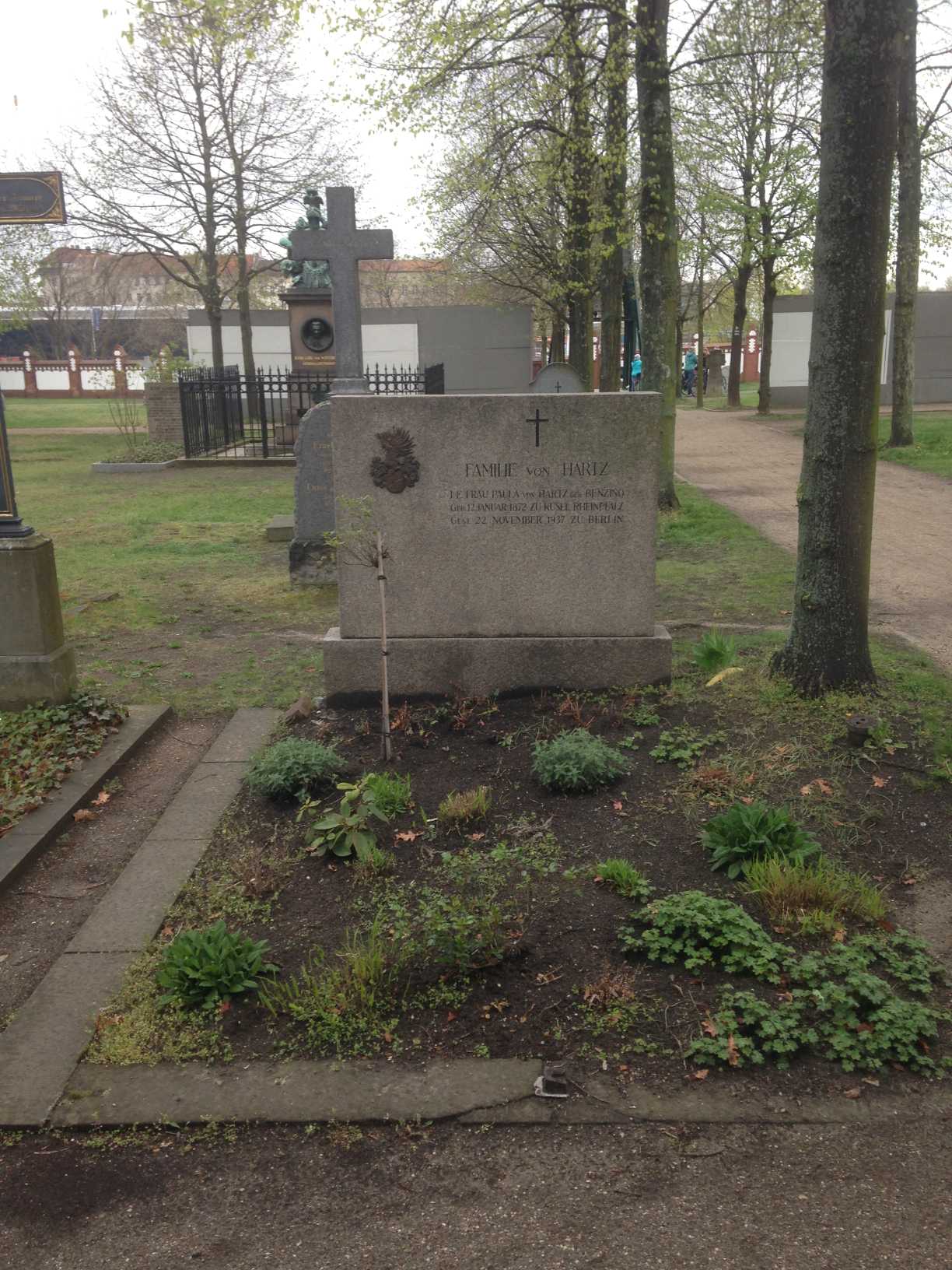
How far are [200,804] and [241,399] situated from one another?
64.4 ft

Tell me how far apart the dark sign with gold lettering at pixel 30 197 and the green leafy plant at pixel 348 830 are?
3642 mm

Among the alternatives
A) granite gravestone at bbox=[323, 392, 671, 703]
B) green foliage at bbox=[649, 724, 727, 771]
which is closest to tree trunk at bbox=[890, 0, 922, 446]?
granite gravestone at bbox=[323, 392, 671, 703]

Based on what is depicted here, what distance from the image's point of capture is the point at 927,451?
61.5 ft

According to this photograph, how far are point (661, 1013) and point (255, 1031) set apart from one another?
4.14ft

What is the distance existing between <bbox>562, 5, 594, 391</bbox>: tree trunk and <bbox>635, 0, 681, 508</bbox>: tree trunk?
2.53 ft

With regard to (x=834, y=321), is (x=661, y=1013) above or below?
below

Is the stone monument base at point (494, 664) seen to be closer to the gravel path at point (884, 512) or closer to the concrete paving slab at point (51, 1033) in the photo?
the gravel path at point (884, 512)

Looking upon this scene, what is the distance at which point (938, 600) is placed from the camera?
8.66 meters

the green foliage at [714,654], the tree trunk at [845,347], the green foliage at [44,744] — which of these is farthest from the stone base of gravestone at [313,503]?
the tree trunk at [845,347]

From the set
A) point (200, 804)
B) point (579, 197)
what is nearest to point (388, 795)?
point (200, 804)

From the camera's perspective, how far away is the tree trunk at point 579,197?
12629mm

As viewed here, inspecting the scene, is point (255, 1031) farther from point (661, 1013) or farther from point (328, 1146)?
point (661, 1013)

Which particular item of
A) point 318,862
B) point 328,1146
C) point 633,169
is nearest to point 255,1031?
point 328,1146

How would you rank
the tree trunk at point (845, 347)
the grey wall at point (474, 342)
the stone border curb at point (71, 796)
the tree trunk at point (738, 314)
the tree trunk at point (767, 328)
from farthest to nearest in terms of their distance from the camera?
the grey wall at point (474, 342) → the tree trunk at point (738, 314) → the tree trunk at point (767, 328) → the tree trunk at point (845, 347) → the stone border curb at point (71, 796)
